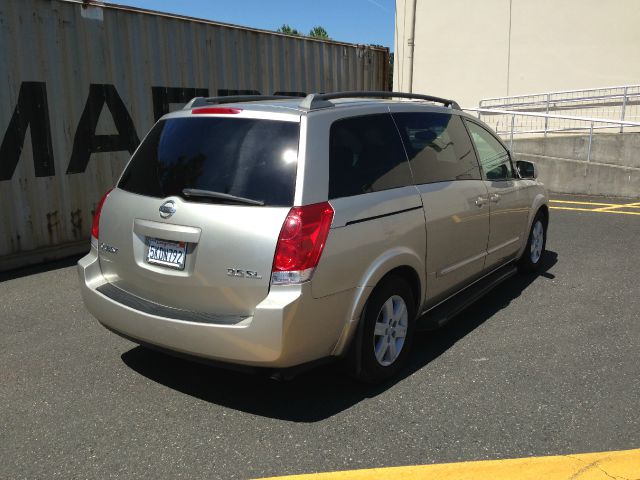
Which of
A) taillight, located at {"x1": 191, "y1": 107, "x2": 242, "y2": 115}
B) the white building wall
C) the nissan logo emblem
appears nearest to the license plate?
the nissan logo emblem

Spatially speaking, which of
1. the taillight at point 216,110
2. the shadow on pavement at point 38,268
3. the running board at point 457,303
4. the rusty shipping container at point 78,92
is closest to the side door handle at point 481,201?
the running board at point 457,303

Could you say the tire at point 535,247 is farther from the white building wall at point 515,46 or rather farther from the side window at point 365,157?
the white building wall at point 515,46

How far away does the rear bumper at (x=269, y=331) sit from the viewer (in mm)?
3008

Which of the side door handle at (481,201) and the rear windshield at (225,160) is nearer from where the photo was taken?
the rear windshield at (225,160)

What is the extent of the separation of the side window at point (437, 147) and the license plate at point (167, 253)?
1620mm

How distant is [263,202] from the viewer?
312 centimetres

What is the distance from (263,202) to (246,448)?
1.26 metres

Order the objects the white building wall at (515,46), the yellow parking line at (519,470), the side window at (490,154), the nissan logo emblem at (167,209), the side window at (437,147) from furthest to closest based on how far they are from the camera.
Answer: the white building wall at (515,46) → the side window at (490,154) → the side window at (437,147) → the nissan logo emblem at (167,209) → the yellow parking line at (519,470)

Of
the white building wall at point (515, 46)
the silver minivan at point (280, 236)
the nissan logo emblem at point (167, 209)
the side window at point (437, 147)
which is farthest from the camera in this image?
the white building wall at point (515, 46)

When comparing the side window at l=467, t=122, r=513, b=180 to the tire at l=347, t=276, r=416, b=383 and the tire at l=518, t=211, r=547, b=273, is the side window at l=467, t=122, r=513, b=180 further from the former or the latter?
the tire at l=347, t=276, r=416, b=383

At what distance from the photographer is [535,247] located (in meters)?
6.03

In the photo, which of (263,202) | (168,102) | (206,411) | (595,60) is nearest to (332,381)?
(206,411)

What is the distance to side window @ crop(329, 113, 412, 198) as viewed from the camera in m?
3.37

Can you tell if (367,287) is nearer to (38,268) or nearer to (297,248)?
(297,248)
